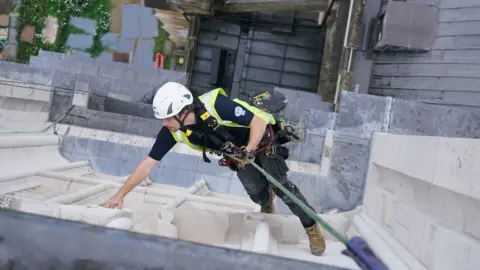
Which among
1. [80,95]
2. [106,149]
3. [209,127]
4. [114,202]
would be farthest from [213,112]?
[80,95]

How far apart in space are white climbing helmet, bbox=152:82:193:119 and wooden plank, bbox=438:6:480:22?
584 centimetres

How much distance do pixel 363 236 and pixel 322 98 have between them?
5.12m

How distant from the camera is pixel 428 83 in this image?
849 centimetres

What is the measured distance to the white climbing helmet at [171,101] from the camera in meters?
4.36

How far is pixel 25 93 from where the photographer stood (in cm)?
743

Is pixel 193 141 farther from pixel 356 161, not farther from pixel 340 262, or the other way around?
pixel 356 161

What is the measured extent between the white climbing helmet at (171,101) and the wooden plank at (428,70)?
5.52 metres

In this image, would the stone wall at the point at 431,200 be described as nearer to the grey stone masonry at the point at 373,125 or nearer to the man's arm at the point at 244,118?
the man's arm at the point at 244,118

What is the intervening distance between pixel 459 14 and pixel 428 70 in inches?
41.0

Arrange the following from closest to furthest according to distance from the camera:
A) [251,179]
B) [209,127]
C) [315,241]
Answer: [315,241], [209,127], [251,179]

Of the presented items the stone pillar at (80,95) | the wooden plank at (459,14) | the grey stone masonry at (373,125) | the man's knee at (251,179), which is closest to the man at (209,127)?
the man's knee at (251,179)

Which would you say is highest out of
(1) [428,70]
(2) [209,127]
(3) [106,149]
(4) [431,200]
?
(1) [428,70]

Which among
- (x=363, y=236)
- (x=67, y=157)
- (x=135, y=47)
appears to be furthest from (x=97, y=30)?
(x=363, y=236)

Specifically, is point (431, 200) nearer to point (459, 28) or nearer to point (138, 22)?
point (459, 28)
